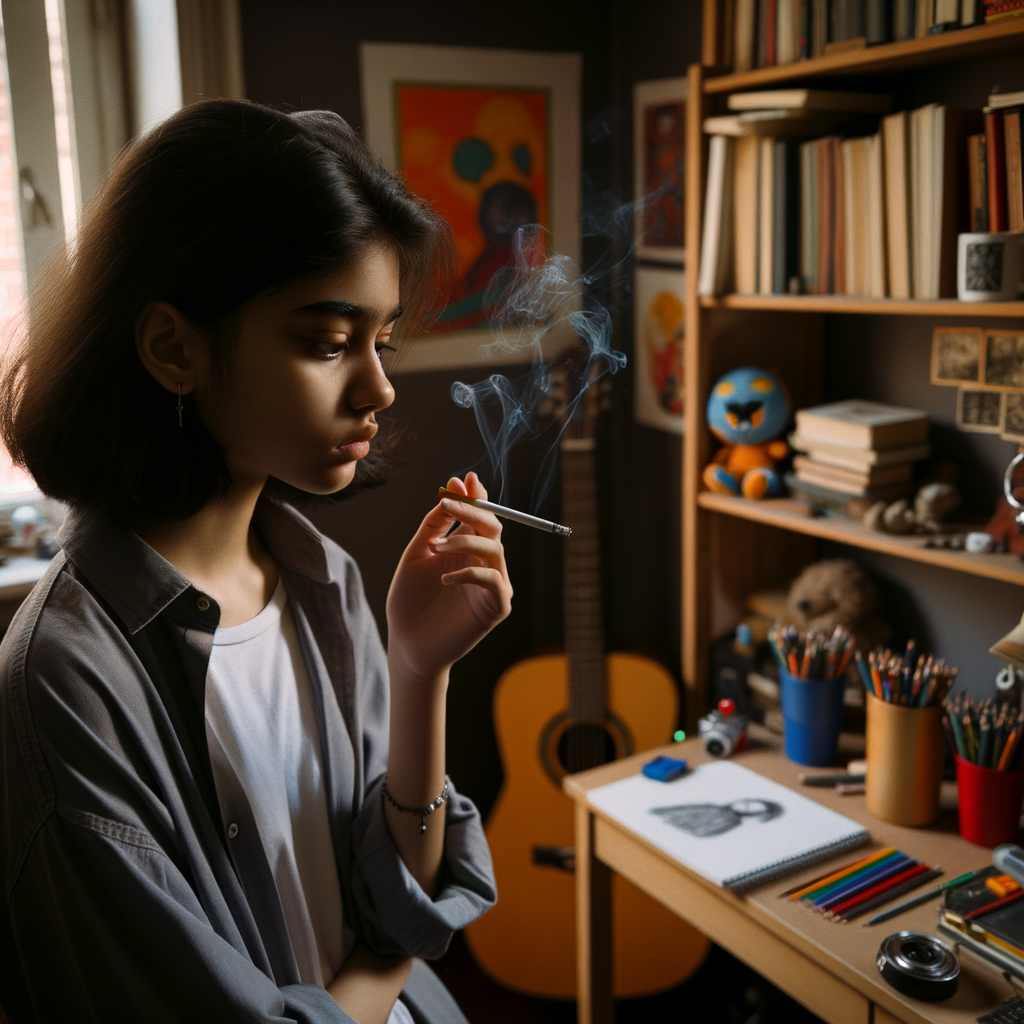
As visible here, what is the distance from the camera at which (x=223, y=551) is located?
105cm

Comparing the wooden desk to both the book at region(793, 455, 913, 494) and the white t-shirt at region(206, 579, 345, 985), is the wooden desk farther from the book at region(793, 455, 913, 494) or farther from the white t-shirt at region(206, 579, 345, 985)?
the white t-shirt at region(206, 579, 345, 985)

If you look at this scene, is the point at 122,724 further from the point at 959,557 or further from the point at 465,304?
the point at 465,304

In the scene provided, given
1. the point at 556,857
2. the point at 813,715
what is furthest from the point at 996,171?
the point at 556,857

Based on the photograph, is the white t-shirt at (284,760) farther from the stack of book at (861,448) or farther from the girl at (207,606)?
the stack of book at (861,448)

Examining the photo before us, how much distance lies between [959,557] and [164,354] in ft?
4.20

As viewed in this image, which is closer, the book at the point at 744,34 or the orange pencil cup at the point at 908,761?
the orange pencil cup at the point at 908,761

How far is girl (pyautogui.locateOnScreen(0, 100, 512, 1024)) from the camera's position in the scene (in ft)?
2.70

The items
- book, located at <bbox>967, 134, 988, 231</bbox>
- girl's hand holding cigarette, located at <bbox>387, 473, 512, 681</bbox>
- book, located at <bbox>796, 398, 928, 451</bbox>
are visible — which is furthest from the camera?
book, located at <bbox>796, 398, 928, 451</bbox>

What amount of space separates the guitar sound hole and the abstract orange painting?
99 centimetres

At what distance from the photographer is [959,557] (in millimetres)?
1570

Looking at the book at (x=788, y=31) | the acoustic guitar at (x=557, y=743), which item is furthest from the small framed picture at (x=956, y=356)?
the acoustic guitar at (x=557, y=743)

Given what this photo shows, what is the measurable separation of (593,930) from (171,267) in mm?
1496

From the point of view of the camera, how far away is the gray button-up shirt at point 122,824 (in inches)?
31.8

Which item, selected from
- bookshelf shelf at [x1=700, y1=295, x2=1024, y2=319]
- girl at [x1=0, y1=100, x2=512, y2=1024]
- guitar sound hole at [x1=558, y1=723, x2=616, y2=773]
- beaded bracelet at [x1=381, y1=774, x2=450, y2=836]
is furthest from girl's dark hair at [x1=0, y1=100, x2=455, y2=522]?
guitar sound hole at [x1=558, y1=723, x2=616, y2=773]
